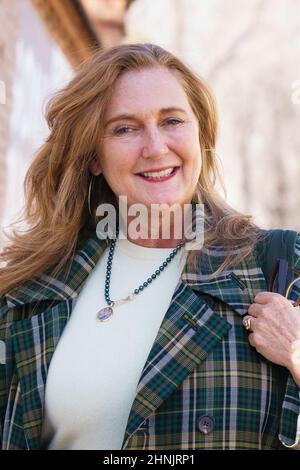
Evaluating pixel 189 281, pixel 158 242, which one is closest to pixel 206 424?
pixel 189 281

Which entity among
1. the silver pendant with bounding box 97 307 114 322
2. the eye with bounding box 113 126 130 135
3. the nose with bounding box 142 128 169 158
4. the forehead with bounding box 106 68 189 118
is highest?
the forehead with bounding box 106 68 189 118

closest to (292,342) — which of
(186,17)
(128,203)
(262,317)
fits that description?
(262,317)

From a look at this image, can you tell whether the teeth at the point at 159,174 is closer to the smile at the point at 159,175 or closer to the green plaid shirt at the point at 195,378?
the smile at the point at 159,175

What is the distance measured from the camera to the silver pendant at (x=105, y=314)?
8.29 feet

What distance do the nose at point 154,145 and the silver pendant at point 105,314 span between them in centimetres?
56

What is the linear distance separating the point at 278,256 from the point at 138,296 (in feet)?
1.70

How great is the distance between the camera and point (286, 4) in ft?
52.6

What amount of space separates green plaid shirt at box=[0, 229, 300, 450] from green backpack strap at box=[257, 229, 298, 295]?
3 centimetres

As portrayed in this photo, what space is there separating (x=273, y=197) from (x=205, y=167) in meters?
14.4

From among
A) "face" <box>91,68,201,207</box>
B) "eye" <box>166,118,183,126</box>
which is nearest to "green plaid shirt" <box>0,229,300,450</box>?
"face" <box>91,68,201,207</box>

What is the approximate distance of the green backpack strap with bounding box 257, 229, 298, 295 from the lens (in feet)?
7.61

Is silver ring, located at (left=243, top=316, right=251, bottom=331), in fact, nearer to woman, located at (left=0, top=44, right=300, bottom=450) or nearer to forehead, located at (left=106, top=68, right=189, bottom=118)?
woman, located at (left=0, top=44, right=300, bottom=450)

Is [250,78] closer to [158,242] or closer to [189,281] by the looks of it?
[158,242]

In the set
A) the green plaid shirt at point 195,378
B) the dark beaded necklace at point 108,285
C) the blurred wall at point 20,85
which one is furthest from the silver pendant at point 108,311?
the blurred wall at point 20,85
